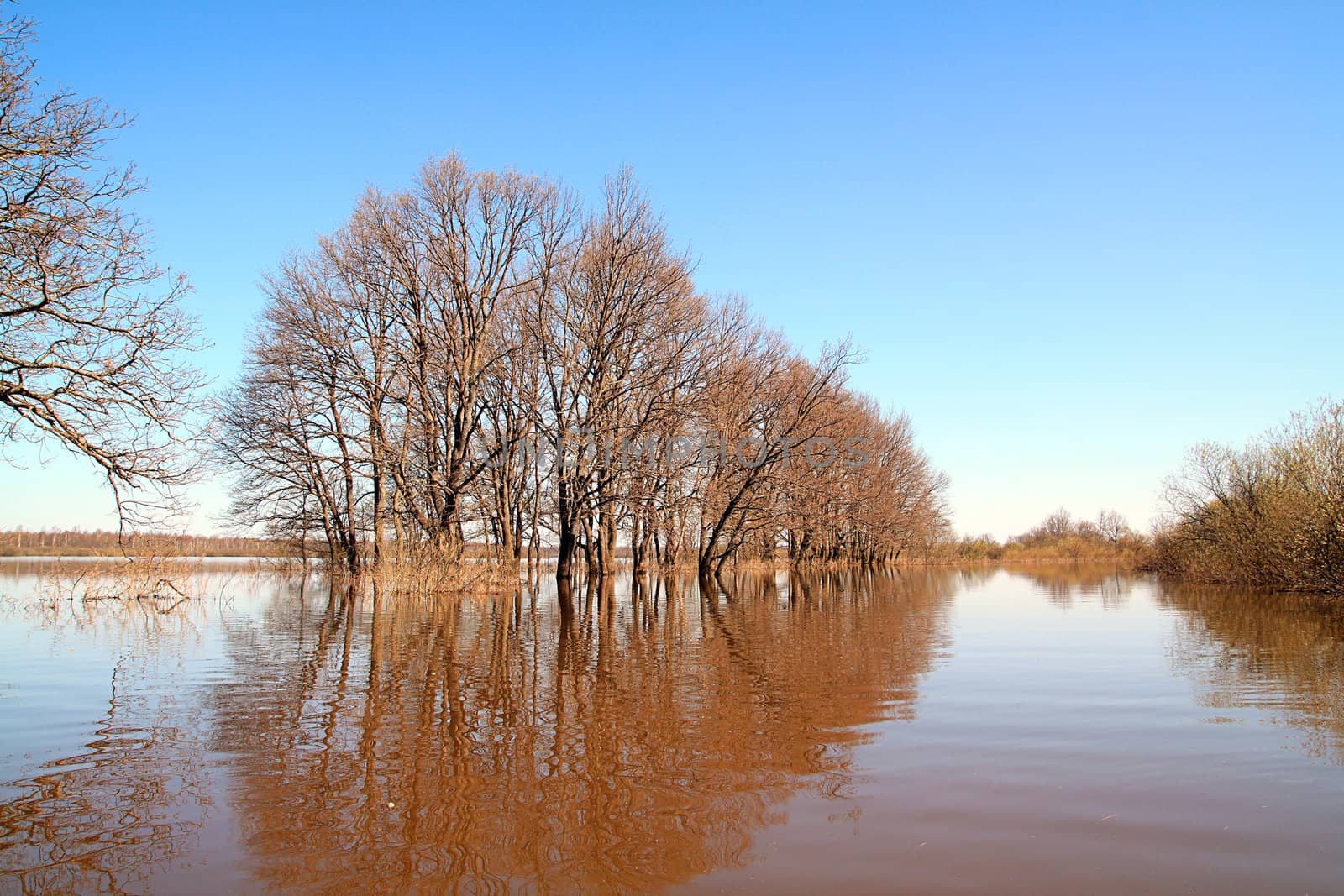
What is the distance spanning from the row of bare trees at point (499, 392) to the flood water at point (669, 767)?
14999 millimetres

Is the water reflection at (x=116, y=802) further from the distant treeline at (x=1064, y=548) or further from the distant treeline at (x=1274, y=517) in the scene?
the distant treeline at (x=1064, y=548)

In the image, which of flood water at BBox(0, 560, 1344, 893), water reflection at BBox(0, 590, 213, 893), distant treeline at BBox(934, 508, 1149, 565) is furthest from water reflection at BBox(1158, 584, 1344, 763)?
distant treeline at BBox(934, 508, 1149, 565)

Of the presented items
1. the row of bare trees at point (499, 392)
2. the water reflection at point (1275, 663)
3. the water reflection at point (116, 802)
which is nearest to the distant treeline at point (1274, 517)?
the water reflection at point (1275, 663)

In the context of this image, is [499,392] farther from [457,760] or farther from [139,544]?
[457,760]

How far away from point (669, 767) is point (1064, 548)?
81357 mm

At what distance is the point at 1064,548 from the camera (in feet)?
254

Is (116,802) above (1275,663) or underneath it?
above

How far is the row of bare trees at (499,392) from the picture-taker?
26844 millimetres

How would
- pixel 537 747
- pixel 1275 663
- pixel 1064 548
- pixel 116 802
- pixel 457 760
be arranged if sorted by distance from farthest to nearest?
pixel 1064 548 < pixel 1275 663 < pixel 537 747 < pixel 457 760 < pixel 116 802


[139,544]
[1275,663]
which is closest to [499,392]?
[139,544]

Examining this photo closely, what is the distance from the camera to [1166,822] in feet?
15.3

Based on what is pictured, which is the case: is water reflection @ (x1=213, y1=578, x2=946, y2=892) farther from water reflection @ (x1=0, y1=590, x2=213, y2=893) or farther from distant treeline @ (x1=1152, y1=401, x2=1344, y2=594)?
distant treeline @ (x1=1152, y1=401, x2=1344, y2=594)

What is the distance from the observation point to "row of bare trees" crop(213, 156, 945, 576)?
26.8 metres

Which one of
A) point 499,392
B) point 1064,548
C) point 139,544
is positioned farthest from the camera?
point 1064,548
